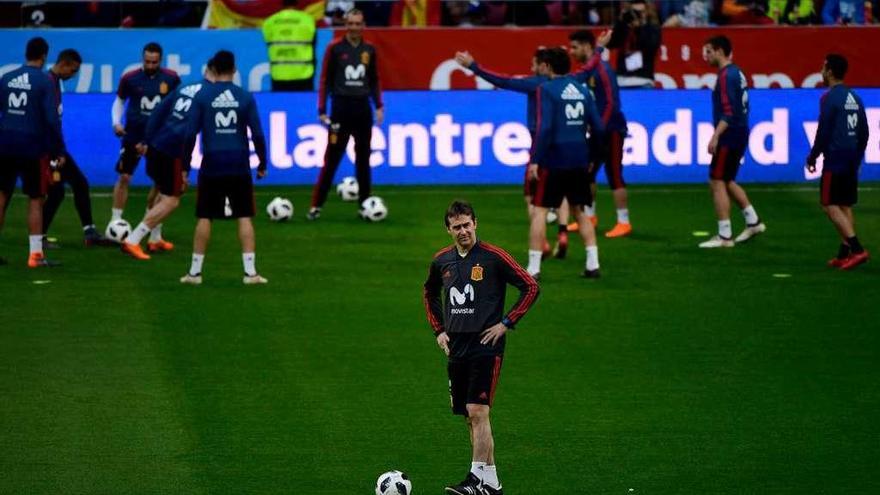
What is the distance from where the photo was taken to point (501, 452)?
34.1ft

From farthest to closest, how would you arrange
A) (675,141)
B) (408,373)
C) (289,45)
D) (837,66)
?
(289,45) → (675,141) → (837,66) → (408,373)

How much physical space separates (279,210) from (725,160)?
571 cm

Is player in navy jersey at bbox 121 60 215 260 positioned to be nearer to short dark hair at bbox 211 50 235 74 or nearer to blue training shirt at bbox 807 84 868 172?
short dark hair at bbox 211 50 235 74

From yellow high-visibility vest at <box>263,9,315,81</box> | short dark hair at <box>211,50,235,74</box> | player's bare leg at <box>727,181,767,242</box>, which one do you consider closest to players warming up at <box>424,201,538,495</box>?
short dark hair at <box>211,50,235,74</box>

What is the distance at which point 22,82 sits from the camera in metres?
17.1

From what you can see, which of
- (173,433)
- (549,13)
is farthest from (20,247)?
(549,13)

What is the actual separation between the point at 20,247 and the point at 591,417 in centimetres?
963

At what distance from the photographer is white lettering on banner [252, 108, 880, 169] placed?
24188 millimetres

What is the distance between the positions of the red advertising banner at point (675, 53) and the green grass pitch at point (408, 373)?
7230 mm

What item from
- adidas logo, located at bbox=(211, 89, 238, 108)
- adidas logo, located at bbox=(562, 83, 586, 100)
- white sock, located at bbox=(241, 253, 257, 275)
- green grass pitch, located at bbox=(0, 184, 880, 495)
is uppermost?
adidas logo, located at bbox=(211, 89, 238, 108)

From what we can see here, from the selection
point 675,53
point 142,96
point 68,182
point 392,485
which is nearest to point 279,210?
point 142,96

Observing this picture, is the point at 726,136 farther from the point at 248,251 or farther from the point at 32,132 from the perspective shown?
the point at 32,132

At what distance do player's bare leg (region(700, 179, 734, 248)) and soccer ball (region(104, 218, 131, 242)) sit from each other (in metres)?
6.51

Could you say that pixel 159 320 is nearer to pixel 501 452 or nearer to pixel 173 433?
pixel 173 433
